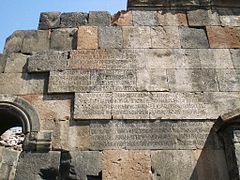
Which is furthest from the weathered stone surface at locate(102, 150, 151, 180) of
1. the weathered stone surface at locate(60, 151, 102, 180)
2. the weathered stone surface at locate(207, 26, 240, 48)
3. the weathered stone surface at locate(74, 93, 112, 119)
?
the weathered stone surface at locate(207, 26, 240, 48)

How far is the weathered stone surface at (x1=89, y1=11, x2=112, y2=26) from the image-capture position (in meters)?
6.64

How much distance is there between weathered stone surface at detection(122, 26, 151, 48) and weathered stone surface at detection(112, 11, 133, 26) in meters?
0.13

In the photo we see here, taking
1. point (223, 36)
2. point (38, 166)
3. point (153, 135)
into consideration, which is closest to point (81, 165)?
point (38, 166)

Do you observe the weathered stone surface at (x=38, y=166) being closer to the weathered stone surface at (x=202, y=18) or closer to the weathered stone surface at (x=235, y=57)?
the weathered stone surface at (x=235, y=57)

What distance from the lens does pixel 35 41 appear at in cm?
A: 643

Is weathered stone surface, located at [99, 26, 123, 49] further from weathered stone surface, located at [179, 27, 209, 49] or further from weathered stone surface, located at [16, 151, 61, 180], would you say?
weathered stone surface, located at [16, 151, 61, 180]

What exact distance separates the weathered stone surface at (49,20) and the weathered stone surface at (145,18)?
5.12 ft

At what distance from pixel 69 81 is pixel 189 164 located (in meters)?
2.43

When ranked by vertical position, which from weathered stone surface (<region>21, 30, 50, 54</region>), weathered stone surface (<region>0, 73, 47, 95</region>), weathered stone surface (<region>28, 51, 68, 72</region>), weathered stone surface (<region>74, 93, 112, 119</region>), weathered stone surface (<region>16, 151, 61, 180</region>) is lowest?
weathered stone surface (<region>16, 151, 61, 180</region>)

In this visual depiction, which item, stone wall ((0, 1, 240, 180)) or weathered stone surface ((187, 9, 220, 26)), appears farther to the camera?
weathered stone surface ((187, 9, 220, 26))

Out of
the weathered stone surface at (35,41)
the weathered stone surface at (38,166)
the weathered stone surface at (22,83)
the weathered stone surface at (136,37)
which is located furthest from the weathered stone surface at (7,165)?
the weathered stone surface at (136,37)

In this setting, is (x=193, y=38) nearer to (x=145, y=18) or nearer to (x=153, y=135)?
(x=145, y=18)

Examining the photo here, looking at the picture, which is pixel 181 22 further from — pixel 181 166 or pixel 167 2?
pixel 181 166

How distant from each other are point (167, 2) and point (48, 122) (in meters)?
3.56
